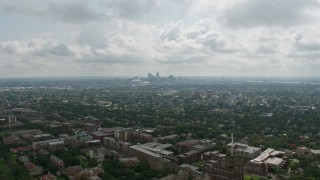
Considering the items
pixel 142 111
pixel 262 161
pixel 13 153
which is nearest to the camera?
pixel 262 161

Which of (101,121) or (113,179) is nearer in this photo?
(113,179)

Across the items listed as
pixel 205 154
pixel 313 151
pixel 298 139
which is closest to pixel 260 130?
pixel 298 139

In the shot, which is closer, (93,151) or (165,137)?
(93,151)

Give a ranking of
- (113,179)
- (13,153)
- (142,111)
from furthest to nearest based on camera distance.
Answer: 1. (142,111)
2. (13,153)
3. (113,179)

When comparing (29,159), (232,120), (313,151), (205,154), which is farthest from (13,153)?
(232,120)

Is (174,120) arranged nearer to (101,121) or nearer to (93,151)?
(101,121)

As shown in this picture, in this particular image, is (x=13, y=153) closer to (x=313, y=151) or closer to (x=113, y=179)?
(x=113, y=179)

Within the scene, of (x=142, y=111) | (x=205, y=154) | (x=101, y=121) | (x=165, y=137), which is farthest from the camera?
(x=142, y=111)

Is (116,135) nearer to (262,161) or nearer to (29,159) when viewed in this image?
(29,159)

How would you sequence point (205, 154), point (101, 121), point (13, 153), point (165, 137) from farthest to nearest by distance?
point (101, 121), point (165, 137), point (13, 153), point (205, 154)
